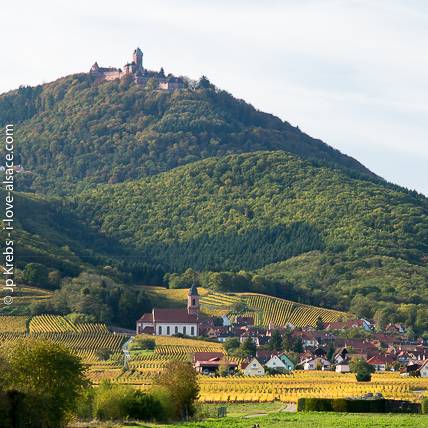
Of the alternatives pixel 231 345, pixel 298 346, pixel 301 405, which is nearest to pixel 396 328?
pixel 298 346

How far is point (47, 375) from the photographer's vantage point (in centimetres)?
3316

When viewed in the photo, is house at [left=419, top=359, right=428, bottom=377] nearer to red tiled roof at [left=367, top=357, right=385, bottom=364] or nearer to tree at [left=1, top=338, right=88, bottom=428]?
red tiled roof at [left=367, top=357, right=385, bottom=364]

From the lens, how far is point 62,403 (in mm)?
32375

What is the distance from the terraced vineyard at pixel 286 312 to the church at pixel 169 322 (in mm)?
10228

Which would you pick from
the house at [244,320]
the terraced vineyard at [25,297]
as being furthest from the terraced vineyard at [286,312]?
the terraced vineyard at [25,297]

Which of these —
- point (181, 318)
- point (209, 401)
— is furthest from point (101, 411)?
point (181, 318)

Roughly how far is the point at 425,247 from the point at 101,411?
5386 inches

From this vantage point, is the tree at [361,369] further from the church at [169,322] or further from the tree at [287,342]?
the church at [169,322]

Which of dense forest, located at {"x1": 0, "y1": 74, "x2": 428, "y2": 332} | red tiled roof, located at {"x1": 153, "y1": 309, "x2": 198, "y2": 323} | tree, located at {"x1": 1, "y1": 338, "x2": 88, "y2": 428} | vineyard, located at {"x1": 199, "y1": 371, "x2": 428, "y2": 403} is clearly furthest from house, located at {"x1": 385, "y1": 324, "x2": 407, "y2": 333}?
tree, located at {"x1": 1, "y1": 338, "x2": 88, "y2": 428}

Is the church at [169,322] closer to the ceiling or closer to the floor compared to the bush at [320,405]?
closer to the floor

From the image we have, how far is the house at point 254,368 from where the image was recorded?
73.0 metres

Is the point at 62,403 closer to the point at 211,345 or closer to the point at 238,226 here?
the point at 211,345

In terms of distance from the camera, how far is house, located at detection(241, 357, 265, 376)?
73000mm

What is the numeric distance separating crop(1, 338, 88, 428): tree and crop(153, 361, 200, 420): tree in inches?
294
